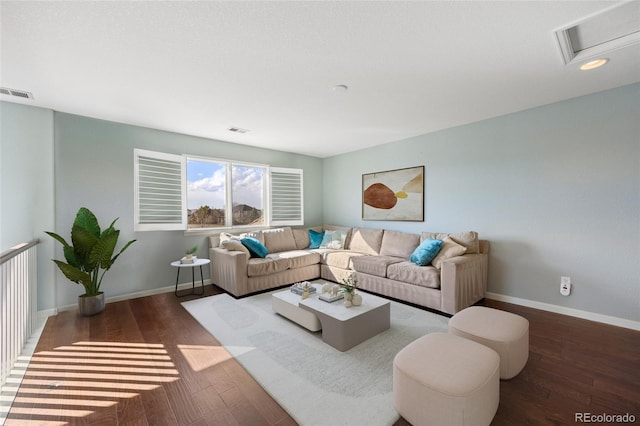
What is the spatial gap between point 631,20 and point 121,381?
4.45 metres

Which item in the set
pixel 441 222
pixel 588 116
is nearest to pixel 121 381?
pixel 441 222

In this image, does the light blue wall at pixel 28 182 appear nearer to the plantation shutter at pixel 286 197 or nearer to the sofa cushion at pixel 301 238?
the plantation shutter at pixel 286 197

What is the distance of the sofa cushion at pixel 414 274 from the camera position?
3107 millimetres

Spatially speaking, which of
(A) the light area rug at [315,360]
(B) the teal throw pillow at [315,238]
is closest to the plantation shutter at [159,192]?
(A) the light area rug at [315,360]

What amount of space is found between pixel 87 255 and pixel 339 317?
9.89 ft

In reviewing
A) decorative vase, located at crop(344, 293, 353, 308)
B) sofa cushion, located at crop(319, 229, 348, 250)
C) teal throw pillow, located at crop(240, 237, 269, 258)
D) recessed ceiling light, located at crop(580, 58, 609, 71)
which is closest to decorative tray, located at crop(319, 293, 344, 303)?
decorative vase, located at crop(344, 293, 353, 308)

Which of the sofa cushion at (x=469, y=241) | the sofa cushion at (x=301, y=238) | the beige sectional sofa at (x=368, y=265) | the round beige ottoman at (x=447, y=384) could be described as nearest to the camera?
the round beige ottoman at (x=447, y=384)

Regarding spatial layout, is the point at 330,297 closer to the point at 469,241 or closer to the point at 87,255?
the point at 469,241

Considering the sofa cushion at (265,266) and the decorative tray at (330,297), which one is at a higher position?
the sofa cushion at (265,266)

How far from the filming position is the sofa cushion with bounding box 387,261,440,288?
3107 millimetres

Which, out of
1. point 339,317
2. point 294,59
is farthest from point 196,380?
point 294,59

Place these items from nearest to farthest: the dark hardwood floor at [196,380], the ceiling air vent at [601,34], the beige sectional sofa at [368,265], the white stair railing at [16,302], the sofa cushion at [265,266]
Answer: the dark hardwood floor at [196,380]
the ceiling air vent at [601,34]
the white stair railing at [16,302]
the beige sectional sofa at [368,265]
the sofa cushion at [265,266]

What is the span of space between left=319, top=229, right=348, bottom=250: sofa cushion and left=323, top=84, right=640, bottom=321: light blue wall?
1.61 metres

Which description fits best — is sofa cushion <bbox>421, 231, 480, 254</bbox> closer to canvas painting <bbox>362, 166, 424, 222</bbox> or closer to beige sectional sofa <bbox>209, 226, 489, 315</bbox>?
beige sectional sofa <bbox>209, 226, 489, 315</bbox>
